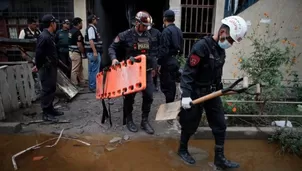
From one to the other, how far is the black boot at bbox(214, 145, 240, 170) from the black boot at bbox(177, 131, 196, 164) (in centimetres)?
31

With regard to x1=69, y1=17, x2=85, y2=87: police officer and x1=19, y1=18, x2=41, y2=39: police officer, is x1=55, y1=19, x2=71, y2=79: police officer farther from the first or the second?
x1=19, y1=18, x2=41, y2=39: police officer

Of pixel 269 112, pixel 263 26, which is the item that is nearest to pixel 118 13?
pixel 263 26

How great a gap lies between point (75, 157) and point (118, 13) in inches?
276

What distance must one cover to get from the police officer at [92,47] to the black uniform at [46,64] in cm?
158

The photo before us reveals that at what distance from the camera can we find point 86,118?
464 cm

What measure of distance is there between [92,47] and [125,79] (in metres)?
2.69

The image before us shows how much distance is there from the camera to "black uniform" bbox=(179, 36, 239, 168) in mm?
2822

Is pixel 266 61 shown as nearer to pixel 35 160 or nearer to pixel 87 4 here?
pixel 35 160

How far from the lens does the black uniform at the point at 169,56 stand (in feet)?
14.4

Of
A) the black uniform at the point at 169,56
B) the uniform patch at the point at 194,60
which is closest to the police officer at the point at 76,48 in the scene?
the black uniform at the point at 169,56

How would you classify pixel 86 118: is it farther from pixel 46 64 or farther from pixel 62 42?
pixel 62 42

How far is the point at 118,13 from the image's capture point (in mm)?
9328

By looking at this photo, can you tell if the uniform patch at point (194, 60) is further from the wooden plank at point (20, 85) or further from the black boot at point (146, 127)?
the wooden plank at point (20, 85)

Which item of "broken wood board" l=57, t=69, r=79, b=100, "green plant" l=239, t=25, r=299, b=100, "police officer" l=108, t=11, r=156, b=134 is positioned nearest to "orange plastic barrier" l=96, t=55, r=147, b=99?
"police officer" l=108, t=11, r=156, b=134
